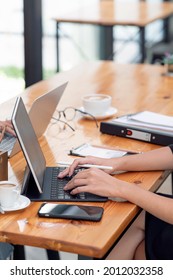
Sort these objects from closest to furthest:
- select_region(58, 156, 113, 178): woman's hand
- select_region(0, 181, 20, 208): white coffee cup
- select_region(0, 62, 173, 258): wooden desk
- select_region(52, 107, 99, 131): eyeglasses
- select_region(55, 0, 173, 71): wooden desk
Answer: select_region(0, 62, 173, 258): wooden desk
select_region(0, 181, 20, 208): white coffee cup
select_region(58, 156, 113, 178): woman's hand
select_region(52, 107, 99, 131): eyeglasses
select_region(55, 0, 173, 71): wooden desk

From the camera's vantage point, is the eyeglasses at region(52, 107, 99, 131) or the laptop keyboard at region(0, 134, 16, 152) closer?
the laptop keyboard at region(0, 134, 16, 152)

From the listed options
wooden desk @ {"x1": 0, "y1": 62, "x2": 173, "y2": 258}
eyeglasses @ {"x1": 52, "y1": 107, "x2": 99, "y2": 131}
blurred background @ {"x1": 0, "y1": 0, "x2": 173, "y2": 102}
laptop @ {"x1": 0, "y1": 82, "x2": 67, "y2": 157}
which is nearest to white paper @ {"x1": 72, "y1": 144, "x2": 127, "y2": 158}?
wooden desk @ {"x1": 0, "y1": 62, "x2": 173, "y2": 258}

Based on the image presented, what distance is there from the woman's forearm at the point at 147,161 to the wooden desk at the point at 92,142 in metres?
0.02

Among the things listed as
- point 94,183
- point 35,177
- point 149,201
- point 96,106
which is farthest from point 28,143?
point 96,106

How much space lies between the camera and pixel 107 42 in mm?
6688

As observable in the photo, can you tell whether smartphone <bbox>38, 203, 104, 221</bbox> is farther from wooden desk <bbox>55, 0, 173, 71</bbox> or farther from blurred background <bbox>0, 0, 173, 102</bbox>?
wooden desk <bbox>55, 0, 173, 71</bbox>

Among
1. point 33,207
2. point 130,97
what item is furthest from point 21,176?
point 130,97

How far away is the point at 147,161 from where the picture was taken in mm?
2195

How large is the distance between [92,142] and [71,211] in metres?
0.68

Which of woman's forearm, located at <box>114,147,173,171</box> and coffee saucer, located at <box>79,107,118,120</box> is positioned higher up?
coffee saucer, located at <box>79,107,118,120</box>

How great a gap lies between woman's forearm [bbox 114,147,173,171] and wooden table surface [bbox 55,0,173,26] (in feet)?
9.19

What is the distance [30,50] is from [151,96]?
1778 mm

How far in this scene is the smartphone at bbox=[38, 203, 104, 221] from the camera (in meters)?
1.78
